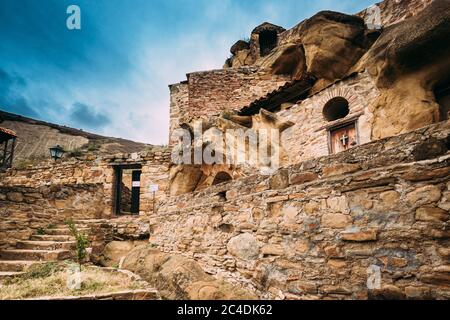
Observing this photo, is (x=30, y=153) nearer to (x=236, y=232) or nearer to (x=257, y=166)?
(x=257, y=166)

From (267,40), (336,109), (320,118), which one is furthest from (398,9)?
(267,40)

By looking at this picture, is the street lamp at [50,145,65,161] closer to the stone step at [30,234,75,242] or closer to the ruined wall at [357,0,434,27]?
the stone step at [30,234,75,242]

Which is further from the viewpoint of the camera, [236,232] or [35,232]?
[35,232]

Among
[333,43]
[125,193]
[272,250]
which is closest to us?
[272,250]

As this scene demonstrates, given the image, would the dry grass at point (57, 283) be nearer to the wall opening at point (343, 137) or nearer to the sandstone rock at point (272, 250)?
the sandstone rock at point (272, 250)

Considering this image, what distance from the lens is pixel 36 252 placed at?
5.30m

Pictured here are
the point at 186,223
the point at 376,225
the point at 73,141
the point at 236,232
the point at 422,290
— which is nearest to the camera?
the point at 422,290

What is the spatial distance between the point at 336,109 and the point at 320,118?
675 millimetres

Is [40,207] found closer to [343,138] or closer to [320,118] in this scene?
[320,118]

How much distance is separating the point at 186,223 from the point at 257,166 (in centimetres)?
309

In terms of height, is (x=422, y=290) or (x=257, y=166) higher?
(x=257, y=166)

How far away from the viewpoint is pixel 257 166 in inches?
298

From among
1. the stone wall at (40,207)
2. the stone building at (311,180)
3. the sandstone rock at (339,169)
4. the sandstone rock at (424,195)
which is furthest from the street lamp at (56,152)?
the sandstone rock at (424,195)

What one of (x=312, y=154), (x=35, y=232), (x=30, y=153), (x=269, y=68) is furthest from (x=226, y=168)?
(x=30, y=153)
